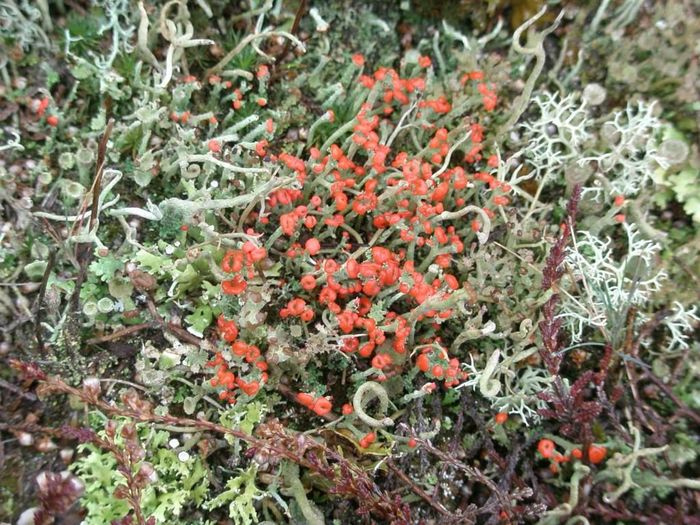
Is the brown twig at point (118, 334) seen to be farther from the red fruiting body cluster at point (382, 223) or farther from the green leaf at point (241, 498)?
the green leaf at point (241, 498)

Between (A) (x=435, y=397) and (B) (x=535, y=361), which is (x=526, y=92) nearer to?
(B) (x=535, y=361)

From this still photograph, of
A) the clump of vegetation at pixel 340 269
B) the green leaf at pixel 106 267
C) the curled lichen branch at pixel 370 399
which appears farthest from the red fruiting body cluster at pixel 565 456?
the green leaf at pixel 106 267

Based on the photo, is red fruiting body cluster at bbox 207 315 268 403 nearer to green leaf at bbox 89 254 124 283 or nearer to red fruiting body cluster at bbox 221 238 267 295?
red fruiting body cluster at bbox 221 238 267 295

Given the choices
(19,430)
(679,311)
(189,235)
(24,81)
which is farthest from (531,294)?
(24,81)

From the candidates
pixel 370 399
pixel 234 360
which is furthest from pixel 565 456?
pixel 234 360

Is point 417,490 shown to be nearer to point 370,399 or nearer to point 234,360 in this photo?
point 370,399

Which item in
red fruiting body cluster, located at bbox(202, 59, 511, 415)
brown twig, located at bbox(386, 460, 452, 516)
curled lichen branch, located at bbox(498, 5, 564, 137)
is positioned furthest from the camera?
curled lichen branch, located at bbox(498, 5, 564, 137)

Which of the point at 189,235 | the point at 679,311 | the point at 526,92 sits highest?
the point at 526,92

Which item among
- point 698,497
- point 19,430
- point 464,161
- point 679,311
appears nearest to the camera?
point 19,430

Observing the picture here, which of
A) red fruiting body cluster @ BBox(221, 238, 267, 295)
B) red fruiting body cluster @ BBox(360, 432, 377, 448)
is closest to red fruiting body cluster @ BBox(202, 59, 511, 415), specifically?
red fruiting body cluster @ BBox(221, 238, 267, 295)
